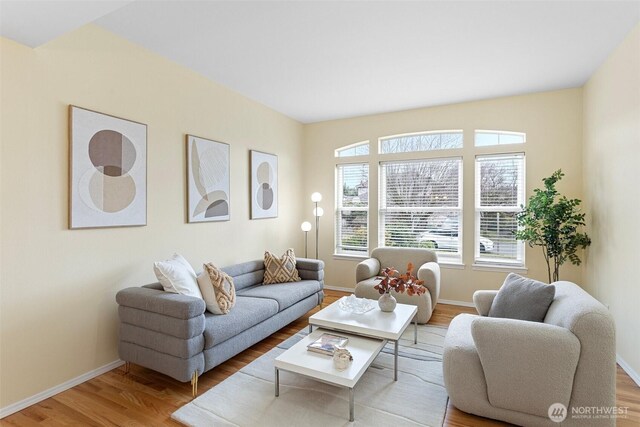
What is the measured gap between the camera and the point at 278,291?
3482mm

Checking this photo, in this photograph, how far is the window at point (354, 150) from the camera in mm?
5171

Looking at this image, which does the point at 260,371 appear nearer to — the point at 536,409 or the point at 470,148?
the point at 536,409

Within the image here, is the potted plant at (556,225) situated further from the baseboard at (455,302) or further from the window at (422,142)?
the window at (422,142)

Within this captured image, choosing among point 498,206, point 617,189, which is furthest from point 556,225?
point 498,206

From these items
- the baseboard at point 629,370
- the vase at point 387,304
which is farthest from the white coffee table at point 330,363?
the baseboard at point 629,370

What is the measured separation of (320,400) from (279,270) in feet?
6.21

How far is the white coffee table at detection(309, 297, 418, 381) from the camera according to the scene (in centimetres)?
247

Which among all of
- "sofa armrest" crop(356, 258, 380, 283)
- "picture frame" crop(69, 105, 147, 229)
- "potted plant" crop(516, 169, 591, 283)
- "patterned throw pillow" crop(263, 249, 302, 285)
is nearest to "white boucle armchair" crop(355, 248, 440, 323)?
"sofa armrest" crop(356, 258, 380, 283)

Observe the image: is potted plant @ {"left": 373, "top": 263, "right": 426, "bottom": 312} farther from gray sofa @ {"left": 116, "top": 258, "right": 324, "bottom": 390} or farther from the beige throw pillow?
the beige throw pillow

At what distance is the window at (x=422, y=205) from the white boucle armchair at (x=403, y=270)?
0.49 metres

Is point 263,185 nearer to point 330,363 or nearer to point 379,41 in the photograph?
point 379,41

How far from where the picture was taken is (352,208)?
17.3ft

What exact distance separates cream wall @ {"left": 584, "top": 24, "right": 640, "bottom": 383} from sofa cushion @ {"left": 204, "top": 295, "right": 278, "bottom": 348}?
310 cm

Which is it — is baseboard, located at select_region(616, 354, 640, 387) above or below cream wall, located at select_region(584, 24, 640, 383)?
below
